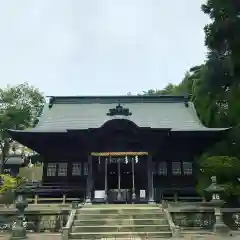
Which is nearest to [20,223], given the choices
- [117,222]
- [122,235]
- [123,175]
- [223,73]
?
[117,222]

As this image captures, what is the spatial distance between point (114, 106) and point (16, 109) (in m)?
17.4

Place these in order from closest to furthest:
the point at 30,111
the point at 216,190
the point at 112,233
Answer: the point at 112,233 < the point at 216,190 < the point at 30,111

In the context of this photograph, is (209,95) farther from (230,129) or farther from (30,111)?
(30,111)

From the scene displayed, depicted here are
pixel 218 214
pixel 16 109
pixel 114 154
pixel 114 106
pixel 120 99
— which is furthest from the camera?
pixel 16 109

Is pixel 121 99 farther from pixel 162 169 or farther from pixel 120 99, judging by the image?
pixel 162 169

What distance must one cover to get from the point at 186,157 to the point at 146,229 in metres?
11.3

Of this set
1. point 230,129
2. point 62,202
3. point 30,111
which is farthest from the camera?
point 30,111

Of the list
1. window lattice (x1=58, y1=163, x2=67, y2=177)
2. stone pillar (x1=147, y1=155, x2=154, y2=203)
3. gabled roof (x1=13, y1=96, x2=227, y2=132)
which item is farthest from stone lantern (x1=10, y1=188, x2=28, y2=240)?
gabled roof (x1=13, y1=96, x2=227, y2=132)

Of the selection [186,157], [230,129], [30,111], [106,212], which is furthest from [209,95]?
[30,111]

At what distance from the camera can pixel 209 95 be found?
2477 cm

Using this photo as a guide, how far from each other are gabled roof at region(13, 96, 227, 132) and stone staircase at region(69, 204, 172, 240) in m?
9.75

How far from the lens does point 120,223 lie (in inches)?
645

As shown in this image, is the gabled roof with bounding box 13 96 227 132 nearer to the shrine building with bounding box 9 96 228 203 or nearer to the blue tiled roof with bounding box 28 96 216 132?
the blue tiled roof with bounding box 28 96 216 132

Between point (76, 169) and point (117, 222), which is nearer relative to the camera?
point (117, 222)
